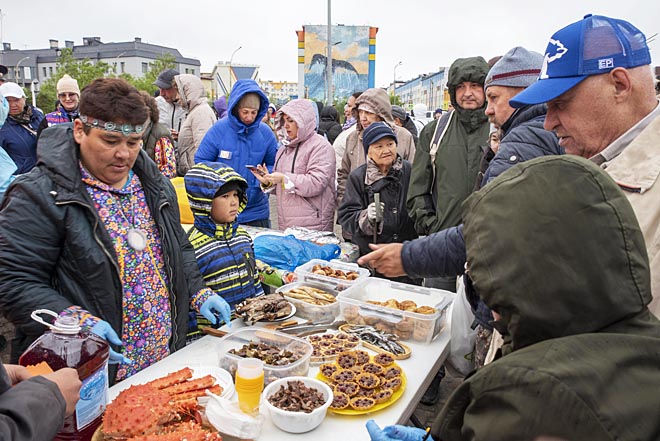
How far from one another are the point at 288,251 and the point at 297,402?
Answer: 1958 mm

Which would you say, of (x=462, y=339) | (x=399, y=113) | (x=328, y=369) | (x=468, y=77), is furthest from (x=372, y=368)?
(x=399, y=113)

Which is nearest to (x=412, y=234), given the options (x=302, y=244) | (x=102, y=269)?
(x=302, y=244)

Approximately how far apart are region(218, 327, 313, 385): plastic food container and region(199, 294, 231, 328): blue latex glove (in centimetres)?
28

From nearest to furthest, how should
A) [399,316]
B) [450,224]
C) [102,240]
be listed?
[102,240]
[399,316]
[450,224]

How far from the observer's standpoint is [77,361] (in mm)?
1356

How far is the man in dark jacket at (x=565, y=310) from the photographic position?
75 cm

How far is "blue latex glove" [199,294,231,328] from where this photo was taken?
2.26 meters

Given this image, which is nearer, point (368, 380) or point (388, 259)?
point (368, 380)

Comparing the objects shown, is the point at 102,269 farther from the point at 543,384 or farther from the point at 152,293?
the point at 543,384

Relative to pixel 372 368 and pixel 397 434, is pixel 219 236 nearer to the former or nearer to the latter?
pixel 372 368

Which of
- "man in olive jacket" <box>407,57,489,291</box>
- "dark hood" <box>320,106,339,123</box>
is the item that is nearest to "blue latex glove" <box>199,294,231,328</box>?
"man in olive jacket" <box>407,57,489,291</box>

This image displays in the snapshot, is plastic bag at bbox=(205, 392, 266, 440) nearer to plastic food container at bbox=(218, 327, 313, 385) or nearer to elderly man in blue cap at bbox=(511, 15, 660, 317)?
plastic food container at bbox=(218, 327, 313, 385)

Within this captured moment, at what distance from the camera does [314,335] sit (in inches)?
87.3

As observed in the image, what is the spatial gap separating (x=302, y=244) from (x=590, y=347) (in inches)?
113
